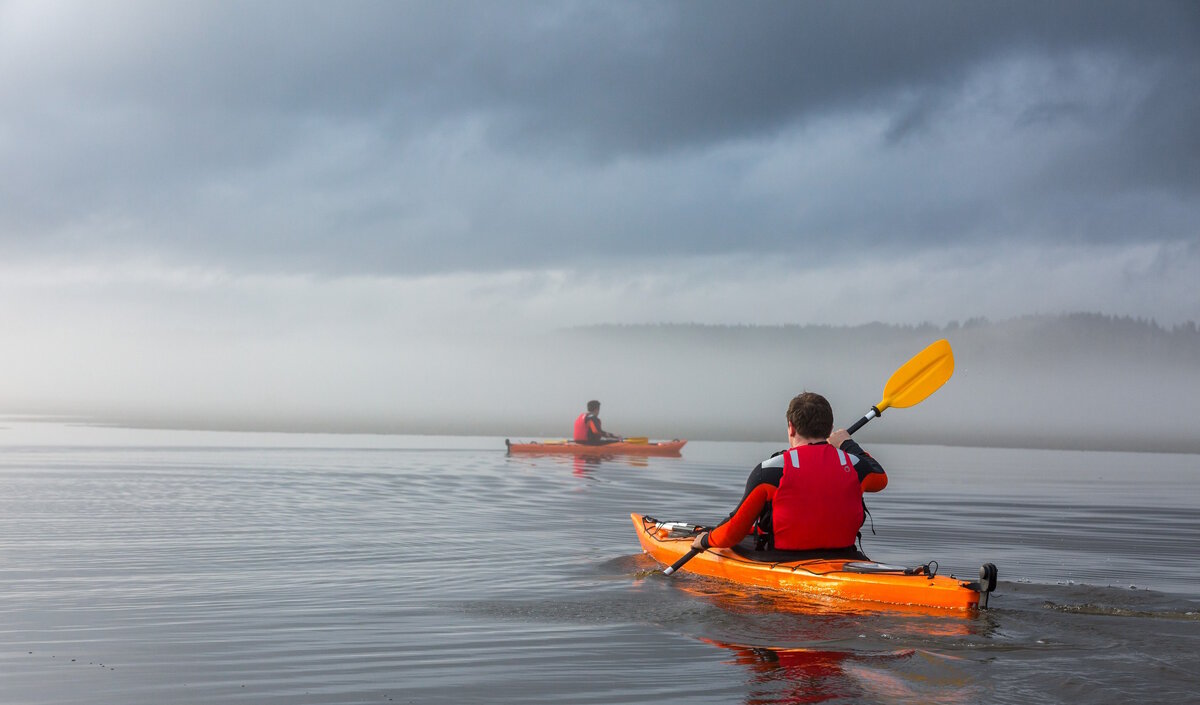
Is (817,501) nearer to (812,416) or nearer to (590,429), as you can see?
(812,416)

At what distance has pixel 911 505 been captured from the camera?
17984 mm

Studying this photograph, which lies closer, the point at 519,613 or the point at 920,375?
the point at 519,613

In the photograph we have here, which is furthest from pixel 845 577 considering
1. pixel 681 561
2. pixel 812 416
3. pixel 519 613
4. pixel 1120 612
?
pixel 519 613

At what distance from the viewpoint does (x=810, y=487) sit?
762 centimetres

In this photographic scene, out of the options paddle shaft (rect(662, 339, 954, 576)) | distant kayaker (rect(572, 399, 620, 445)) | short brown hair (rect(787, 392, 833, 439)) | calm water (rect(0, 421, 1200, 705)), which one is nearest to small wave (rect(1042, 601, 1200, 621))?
calm water (rect(0, 421, 1200, 705))

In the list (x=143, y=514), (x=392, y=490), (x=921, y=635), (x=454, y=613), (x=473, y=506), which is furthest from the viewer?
(x=392, y=490)

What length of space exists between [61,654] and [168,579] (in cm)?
294

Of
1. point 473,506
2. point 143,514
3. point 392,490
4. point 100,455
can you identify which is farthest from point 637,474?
point 100,455

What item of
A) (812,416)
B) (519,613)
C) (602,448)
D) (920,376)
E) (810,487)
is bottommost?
(519,613)

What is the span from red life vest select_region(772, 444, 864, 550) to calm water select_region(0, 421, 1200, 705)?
0.54 m

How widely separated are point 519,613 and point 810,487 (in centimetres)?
233

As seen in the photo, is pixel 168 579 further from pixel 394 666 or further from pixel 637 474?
pixel 637 474

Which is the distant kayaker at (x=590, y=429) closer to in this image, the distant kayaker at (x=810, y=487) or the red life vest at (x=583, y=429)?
the red life vest at (x=583, y=429)

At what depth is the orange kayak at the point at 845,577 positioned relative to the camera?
6984mm
